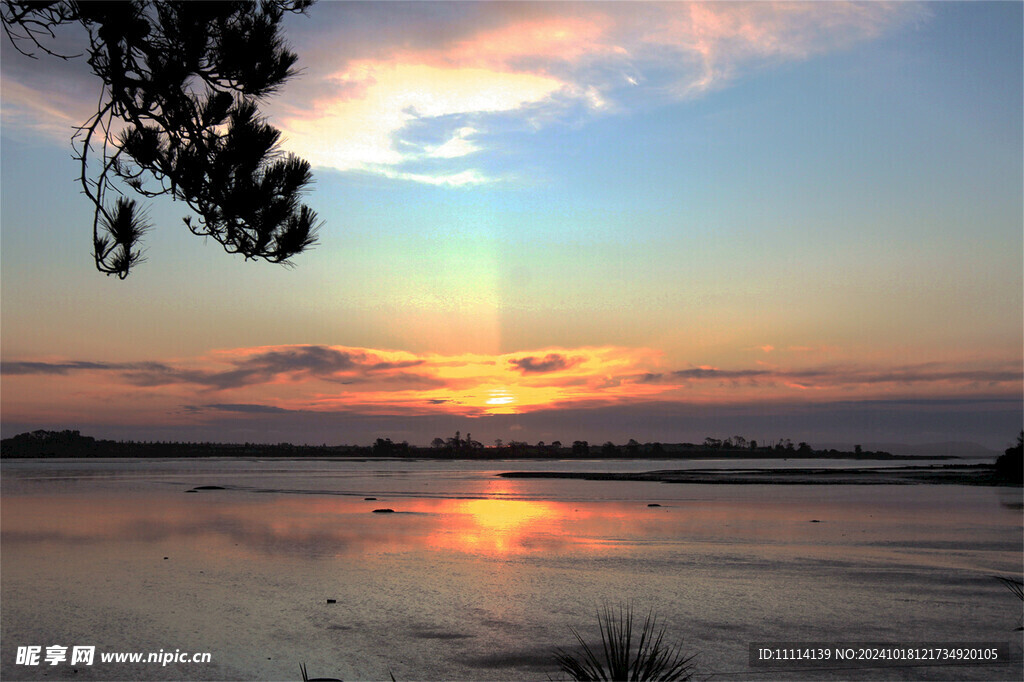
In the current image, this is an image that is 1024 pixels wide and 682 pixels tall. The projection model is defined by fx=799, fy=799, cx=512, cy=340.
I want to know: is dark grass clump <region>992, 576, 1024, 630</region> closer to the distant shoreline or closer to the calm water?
the calm water

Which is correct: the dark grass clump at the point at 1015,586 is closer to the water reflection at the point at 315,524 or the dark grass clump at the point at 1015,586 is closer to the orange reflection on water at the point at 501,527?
the water reflection at the point at 315,524

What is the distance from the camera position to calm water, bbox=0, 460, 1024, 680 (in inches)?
427

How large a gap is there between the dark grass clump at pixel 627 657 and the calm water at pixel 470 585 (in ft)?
1.30

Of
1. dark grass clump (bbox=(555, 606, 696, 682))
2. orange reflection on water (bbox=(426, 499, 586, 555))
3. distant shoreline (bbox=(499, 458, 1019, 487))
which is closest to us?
dark grass clump (bbox=(555, 606, 696, 682))

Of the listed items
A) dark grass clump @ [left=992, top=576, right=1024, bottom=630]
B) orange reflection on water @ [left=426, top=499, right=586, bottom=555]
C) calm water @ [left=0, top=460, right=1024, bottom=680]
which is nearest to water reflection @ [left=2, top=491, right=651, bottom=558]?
orange reflection on water @ [left=426, top=499, right=586, bottom=555]

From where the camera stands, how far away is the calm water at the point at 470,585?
427 inches

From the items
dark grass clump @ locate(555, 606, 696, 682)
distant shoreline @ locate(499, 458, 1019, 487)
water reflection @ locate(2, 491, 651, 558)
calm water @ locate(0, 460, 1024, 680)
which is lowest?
distant shoreline @ locate(499, 458, 1019, 487)

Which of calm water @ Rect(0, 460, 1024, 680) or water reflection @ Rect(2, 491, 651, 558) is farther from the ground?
calm water @ Rect(0, 460, 1024, 680)

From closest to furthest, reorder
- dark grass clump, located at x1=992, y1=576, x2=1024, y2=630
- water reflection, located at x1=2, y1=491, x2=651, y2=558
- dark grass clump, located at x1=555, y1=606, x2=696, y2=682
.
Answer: dark grass clump, located at x1=555, y1=606, x2=696, y2=682, dark grass clump, located at x1=992, y1=576, x2=1024, y2=630, water reflection, located at x1=2, y1=491, x2=651, y2=558

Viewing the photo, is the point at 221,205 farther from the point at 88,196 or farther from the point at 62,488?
the point at 62,488

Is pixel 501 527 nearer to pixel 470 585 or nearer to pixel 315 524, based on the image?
A: pixel 315 524

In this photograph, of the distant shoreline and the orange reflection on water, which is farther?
the distant shoreline

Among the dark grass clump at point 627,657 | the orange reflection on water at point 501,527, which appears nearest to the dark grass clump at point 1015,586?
the dark grass clump at point 627,657

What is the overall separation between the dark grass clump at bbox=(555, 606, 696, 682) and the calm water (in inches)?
15.6
